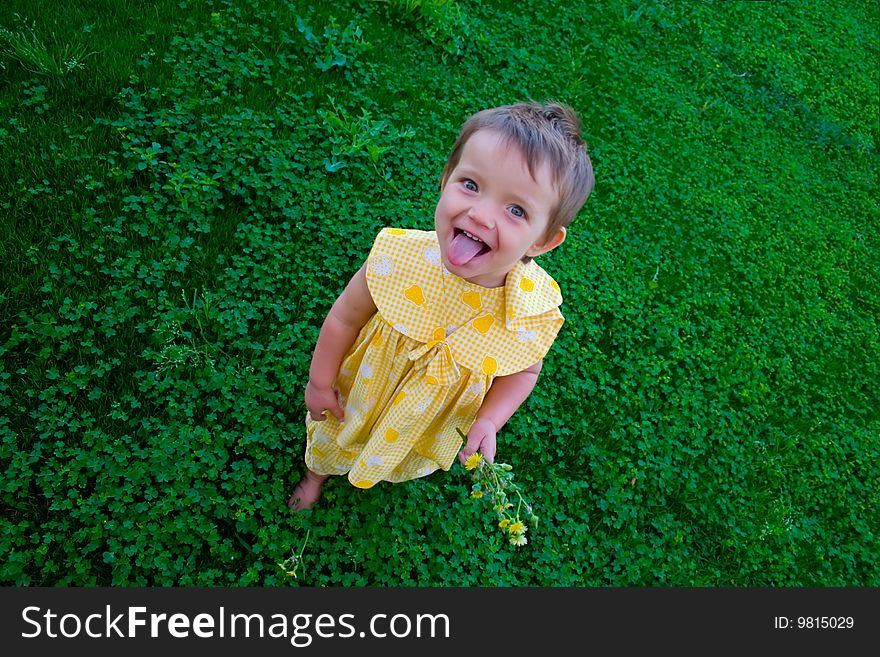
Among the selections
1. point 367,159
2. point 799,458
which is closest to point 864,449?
point 799,458

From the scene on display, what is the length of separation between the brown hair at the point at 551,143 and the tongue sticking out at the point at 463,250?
0.25 m

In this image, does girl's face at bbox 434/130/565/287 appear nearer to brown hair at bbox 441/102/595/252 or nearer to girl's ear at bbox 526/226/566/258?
brown hair at bbox 441/102/595/252

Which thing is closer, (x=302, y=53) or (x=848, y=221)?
(x=302, y=53)

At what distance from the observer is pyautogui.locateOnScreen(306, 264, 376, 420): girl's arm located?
2191 millimetres

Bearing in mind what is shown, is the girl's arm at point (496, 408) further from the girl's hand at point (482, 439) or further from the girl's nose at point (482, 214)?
the girl's nose at point (482, 214)

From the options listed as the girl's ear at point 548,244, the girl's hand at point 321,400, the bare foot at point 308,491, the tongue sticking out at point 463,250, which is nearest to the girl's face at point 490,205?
the tongue sticking out at point 463,250

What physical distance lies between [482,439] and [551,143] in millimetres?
1066

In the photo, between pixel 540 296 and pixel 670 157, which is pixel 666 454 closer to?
pixel 540 296

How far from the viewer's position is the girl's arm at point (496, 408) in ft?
7.52

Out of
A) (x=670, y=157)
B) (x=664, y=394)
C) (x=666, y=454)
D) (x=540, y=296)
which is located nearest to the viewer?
(x=540, y=296)

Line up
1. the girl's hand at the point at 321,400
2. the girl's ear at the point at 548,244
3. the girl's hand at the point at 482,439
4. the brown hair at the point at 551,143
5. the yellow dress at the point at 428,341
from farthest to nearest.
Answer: the girl's hand at the point at 321,400
the girl's hand at the point at 482,439
the yellow dress at the point at 428,341
the girl's ear at the point at 548,244
the brown hair at the point at 551,143

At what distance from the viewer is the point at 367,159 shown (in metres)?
4.21

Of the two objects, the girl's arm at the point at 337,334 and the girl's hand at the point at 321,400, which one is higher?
the girl's arm at the point at 337,334

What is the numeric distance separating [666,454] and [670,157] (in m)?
3.05
